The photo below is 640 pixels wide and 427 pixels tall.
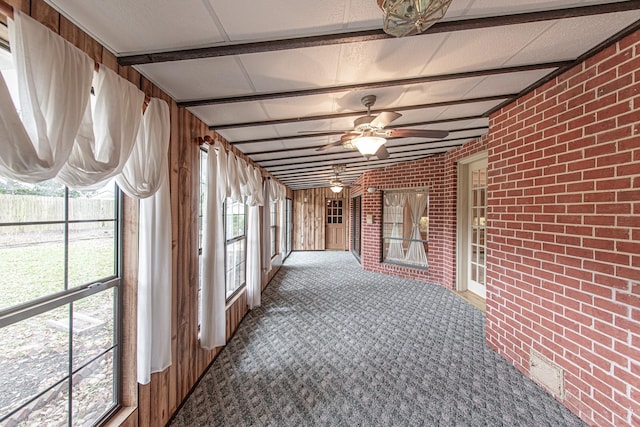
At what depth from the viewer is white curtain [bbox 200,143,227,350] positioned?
6.69 feet

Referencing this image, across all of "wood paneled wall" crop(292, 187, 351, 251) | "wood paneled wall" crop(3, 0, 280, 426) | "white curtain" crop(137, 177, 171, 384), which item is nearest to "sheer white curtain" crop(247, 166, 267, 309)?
"wood paneled wall" crop(3, 0, 280, 426)

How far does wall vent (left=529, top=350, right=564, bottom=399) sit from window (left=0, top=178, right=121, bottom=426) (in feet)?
9.46

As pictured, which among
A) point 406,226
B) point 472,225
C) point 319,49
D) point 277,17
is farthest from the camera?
point 406,226

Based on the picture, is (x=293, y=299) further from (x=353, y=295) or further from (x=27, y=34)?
(x=27, y=34)

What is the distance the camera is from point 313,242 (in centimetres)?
830

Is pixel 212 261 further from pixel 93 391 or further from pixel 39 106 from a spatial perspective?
pixel 39 106

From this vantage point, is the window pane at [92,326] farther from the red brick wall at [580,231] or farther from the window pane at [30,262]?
the red brick wall at [580,231]

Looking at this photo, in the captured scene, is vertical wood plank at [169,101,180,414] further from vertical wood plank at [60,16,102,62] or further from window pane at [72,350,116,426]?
vertical wood plank at [60,16,102,62]

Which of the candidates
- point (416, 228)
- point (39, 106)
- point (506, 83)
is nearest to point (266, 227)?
point (416, 228)

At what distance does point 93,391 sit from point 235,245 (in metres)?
2.07

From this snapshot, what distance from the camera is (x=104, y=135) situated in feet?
3.37

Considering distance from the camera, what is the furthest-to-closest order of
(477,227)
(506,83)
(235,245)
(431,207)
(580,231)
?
(431,207)
(477,227)
(235,245)
(506,83)
(580,231)

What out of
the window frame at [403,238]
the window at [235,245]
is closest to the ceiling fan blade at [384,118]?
the window at [235,245]

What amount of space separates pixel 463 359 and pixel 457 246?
2.12 meters
